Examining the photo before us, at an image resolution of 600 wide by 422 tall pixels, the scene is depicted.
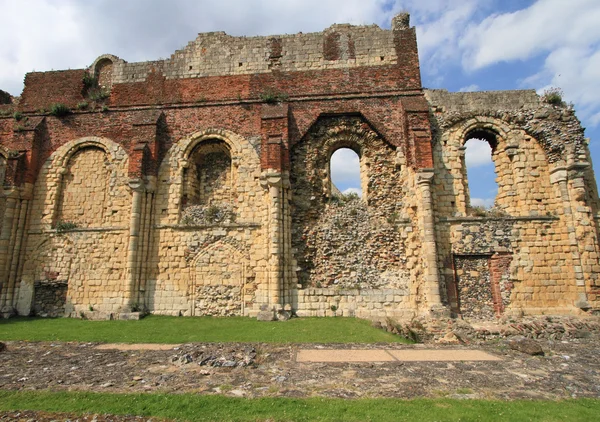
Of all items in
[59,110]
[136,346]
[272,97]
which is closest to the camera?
[136,346]

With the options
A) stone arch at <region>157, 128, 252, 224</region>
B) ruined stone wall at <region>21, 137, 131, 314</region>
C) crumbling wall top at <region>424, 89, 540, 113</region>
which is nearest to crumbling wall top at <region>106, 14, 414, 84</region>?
crumbling wall top at <region>424, 89, 540, 113</region>

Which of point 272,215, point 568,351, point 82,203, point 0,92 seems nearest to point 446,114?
point 272,215

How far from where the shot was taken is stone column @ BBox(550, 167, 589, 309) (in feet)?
38.3

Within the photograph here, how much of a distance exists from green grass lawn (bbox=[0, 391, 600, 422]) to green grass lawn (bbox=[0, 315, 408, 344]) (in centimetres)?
423

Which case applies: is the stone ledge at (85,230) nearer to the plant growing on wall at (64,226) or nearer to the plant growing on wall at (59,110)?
the plant growing on wall at (64,226)

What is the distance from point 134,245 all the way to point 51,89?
868cm

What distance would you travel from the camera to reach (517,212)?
12805 millimetres

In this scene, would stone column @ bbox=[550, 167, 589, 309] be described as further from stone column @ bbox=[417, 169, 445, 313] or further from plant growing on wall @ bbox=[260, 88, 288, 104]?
plant growing on wall @ bbox=[260, 88, 288, 104]

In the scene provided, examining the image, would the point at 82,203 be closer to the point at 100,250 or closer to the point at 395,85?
the point at 100,250

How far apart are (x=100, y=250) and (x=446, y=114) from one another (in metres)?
14.2

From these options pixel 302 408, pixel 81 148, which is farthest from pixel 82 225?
pixel 302 408

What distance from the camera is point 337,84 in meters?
14.5

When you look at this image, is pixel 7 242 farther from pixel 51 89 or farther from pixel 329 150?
pixel 329 150

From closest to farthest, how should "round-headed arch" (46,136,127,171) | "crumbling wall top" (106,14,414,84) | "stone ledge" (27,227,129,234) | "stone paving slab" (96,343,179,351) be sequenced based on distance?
"stone paving slab" (96,343,179,351) → "stone ledge" (27,227,129,234) → "round-headed arch" (46,136,127,171) → "crumbling wall top" (106,14,414,84)
